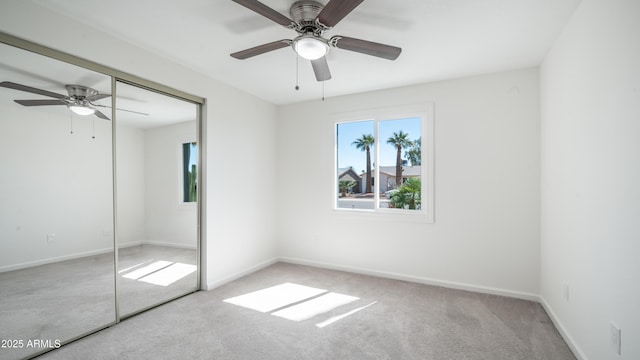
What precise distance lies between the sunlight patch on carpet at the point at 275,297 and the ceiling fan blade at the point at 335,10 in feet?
8.57

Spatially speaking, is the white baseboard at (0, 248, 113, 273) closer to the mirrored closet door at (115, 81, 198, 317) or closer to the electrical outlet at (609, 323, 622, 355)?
the mirrored closet door at (115, 81, 198, 317)

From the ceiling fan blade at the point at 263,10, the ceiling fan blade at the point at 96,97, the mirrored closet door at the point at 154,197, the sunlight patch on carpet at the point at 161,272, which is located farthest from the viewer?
the sunlight patch on carpet at the point at 161,272

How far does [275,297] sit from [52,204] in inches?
86.0

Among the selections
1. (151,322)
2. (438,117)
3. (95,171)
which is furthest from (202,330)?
(438,117)

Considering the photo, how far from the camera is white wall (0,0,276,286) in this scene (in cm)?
212

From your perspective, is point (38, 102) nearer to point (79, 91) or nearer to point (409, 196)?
point (79, 91)

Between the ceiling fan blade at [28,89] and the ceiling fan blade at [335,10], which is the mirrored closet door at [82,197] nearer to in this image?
the ceiling fan blade at [28,89]

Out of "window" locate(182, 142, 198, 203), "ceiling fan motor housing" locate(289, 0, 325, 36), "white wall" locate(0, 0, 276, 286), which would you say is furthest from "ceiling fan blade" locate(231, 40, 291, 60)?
"window" locate(182, 142, 198, 203)

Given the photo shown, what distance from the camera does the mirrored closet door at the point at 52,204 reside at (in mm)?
1993

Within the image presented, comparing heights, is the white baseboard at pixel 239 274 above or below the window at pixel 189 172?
below

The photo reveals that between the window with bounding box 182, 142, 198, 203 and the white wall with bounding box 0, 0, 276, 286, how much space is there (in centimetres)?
13

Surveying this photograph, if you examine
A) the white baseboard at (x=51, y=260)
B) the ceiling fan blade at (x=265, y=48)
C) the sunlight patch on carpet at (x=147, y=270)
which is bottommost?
the sunlight patch on carpet at (x=147, y=270)

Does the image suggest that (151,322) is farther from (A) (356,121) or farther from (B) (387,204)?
(A) (356,121)

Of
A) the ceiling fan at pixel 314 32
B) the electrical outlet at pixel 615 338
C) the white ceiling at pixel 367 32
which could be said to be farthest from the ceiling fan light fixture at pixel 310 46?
the electrical outlet at pixel 615 338
